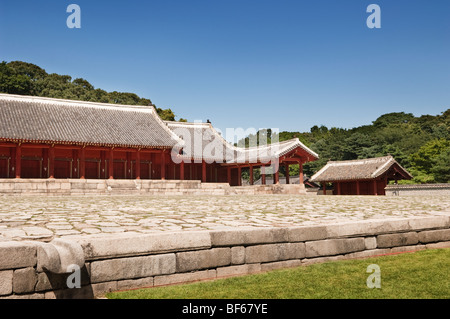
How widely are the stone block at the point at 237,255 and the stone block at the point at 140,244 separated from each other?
367mm

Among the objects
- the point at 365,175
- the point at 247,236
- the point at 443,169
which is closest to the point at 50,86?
the point at 365,175

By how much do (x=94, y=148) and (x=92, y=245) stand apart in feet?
77.8

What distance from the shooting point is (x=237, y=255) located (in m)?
4.55

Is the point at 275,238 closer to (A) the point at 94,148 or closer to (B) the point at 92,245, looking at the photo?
(B) the point at 92,245

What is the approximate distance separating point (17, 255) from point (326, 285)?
10.6 ft

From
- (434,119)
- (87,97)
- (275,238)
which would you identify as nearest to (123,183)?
(275,238)

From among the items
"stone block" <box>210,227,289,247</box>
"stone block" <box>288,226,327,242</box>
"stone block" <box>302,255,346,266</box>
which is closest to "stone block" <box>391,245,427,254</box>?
"stone block" <box>302,255,346,266</box>

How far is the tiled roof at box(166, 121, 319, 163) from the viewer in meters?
28.4

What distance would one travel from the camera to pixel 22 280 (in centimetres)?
335

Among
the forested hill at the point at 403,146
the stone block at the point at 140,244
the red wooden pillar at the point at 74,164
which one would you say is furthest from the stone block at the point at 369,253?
the forested hill at the point at 403,146

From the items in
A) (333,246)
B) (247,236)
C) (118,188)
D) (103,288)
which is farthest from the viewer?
(118,188)

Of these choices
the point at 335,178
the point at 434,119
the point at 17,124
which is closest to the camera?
the point at 17,124

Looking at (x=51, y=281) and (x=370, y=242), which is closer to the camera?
(x=51, y=281)

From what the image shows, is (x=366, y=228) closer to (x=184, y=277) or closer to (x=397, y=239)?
(x=397, y=239)
